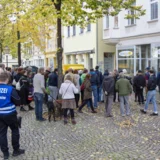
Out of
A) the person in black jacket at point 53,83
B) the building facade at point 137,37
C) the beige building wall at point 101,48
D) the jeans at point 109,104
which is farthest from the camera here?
the beige building wall at point 101,48

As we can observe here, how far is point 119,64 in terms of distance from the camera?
2639 centimetres

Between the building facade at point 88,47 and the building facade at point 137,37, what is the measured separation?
7.59ft

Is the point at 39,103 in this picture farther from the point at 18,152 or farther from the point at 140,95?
the point at 140,95

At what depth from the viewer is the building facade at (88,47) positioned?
29.4 metres

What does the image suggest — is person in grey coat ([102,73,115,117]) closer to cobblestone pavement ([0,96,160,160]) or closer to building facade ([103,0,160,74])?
cobblestone pavement ([0,96,160,160])

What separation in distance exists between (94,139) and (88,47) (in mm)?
23504

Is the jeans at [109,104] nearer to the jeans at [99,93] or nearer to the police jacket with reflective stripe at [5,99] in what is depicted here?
the jeans at [99,93]

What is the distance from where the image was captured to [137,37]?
23266mm

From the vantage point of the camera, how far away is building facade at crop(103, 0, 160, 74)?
2134 centimetres

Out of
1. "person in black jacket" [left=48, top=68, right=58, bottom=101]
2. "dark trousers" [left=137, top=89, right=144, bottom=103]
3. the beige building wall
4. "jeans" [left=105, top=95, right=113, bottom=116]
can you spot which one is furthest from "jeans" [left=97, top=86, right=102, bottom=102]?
the beige building wall

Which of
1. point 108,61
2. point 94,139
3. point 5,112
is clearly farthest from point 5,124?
point 108,61

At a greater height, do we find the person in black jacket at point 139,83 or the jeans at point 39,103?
the person in black jacket at point 139,83

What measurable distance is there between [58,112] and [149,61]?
43.4 ft

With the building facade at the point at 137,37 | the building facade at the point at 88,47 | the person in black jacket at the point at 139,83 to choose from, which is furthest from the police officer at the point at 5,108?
the building facade at the point at 88,47
